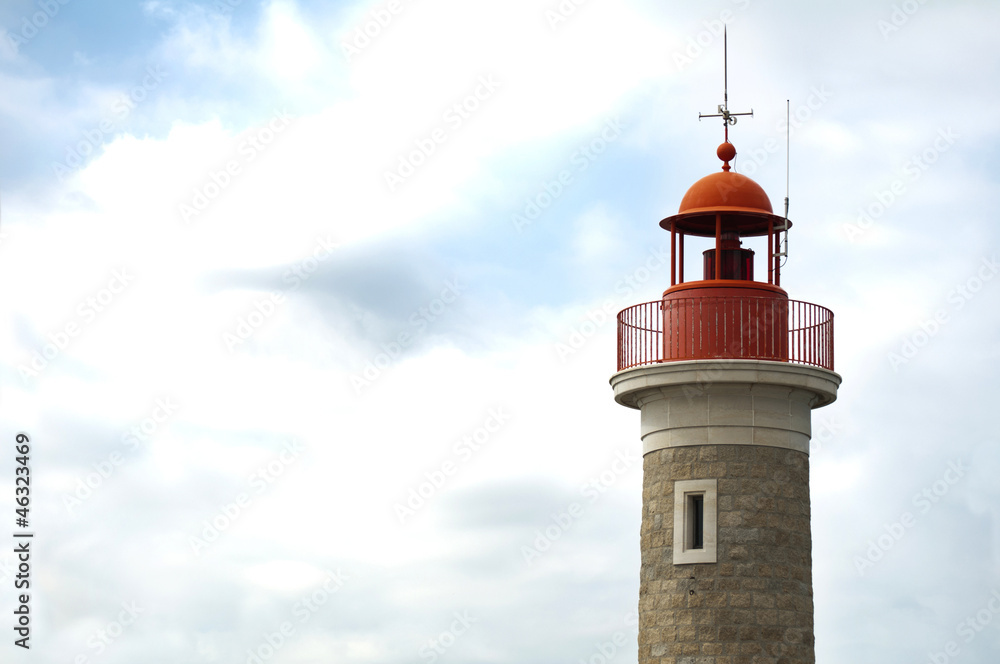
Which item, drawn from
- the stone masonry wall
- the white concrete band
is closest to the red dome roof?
the white concrete band

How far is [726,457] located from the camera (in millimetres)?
26000

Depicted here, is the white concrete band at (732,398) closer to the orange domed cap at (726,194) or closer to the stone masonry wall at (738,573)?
the stone masonry wall at (738,573)

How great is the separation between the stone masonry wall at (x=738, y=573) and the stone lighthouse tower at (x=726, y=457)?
0.5 inches

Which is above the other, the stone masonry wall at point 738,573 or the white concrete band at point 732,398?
the white concrete band at point 732,398

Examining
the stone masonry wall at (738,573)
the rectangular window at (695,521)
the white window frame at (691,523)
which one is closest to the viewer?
the stone masonry wall at (738,573)

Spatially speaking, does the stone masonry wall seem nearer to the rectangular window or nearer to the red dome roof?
the rectangular window

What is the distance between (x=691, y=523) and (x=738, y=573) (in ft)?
3.20

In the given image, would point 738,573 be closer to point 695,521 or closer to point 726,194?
point 695,521

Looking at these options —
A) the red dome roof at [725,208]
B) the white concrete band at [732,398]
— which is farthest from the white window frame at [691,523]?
the red dome roof at [725,208]

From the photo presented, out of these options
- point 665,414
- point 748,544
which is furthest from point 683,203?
point 748,544

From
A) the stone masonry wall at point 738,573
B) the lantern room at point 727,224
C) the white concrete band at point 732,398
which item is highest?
the lantern room at point 727,224

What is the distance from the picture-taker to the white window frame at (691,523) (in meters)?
25.8

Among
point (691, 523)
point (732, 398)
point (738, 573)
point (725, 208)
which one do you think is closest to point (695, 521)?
point (691, 523)

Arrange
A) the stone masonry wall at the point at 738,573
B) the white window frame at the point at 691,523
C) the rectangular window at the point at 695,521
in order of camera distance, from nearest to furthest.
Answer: the stone masonry wall at the point at 738,573, the white window frame at the point at 691,523, the rectangular window at the point at 695,521
